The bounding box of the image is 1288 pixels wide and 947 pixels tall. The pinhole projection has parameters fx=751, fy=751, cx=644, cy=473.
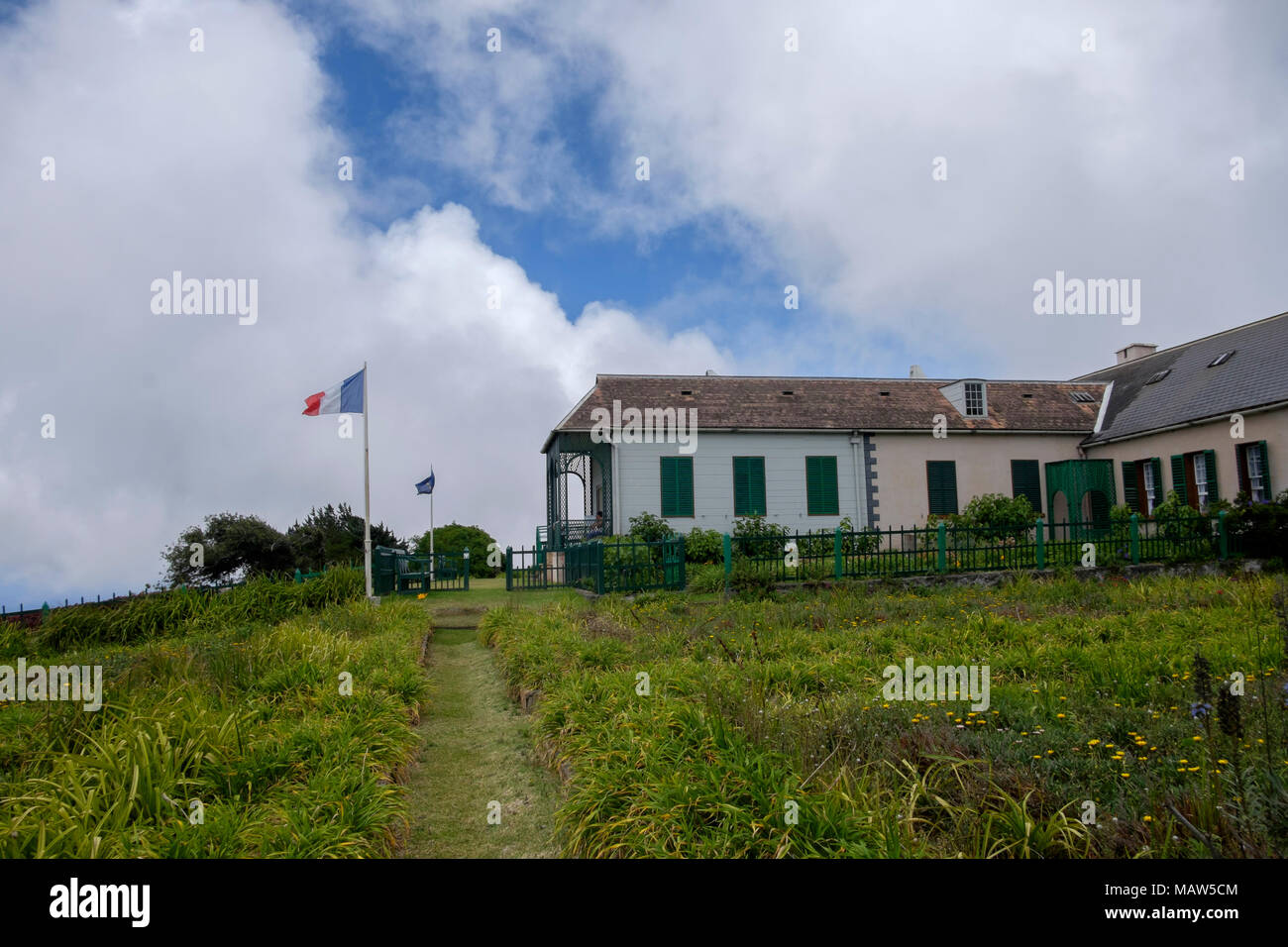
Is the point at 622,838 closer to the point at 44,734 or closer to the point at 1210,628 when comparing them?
the point at 44,734

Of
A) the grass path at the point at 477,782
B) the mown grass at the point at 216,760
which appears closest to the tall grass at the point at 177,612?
the mown grass at the point at 216,760

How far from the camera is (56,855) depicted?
12.0ft

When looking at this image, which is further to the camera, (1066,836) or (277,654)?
(277,654)

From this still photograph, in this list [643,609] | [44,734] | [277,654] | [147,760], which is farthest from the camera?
[643,609]

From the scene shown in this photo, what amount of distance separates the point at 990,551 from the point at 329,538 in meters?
25.1

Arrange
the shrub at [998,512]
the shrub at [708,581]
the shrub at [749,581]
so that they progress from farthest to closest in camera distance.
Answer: the shrub at [998,512], the shrub at [708,581], the shrub at [749,581]

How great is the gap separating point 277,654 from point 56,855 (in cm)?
424

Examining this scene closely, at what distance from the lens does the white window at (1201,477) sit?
18.8 meters

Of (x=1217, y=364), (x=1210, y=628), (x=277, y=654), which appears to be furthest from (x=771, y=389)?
A: (x=277, y=654)

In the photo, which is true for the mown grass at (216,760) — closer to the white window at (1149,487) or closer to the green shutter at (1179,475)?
the green shutter at (1179,475)

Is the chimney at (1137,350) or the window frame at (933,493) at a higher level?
the chimney at (1137,350)

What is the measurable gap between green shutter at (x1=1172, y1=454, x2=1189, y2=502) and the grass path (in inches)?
738

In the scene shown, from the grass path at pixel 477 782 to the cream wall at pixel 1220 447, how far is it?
1825cm
